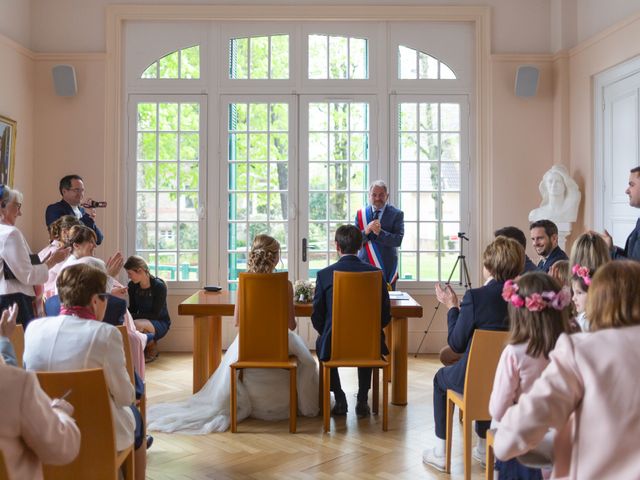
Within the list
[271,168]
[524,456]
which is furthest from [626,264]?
[271,168]

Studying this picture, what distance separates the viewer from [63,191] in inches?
271

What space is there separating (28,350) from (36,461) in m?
0.88

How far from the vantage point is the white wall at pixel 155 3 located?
789 cm

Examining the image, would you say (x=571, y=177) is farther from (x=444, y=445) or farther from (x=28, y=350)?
(x=28, y=350)

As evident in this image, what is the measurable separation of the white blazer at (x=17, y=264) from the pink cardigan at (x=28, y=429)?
2.87 meters

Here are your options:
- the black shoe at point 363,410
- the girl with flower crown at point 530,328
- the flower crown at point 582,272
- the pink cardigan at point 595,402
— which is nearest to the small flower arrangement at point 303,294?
the black shoe at point 363,410

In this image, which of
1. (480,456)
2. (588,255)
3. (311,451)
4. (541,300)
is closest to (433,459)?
(480,456)

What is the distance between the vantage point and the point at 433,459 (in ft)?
14.2

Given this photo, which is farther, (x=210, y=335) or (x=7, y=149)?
(x=7, y=149)

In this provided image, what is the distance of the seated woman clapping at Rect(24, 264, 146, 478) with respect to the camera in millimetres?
2902

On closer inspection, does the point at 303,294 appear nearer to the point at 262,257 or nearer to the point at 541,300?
the point at 262,257

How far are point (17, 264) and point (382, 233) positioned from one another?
3506 millimetres

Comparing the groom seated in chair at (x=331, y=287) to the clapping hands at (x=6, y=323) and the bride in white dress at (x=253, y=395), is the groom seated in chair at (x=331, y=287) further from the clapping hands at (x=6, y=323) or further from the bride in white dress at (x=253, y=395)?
the clapping hands at (x=6, y=323)

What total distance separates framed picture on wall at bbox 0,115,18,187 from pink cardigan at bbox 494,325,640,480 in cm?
617
